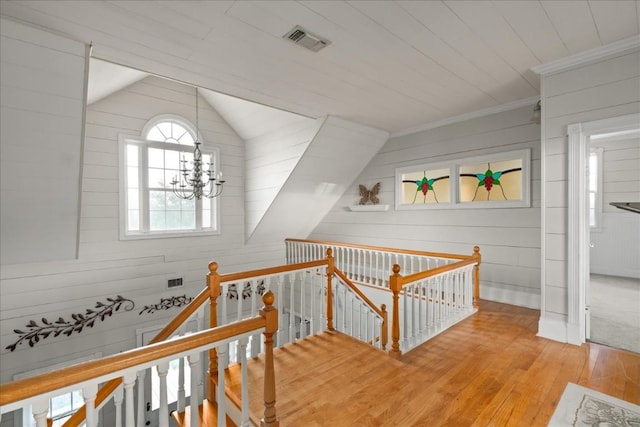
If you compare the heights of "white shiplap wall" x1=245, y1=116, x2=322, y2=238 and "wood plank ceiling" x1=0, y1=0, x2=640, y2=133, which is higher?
"wood plank ceiling" x1=0, y1=0, x2=640, y2=133

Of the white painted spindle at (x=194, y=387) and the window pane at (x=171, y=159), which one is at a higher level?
the window pane at (x=171, y=159)

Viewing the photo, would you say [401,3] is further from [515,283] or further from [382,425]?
[515,283]

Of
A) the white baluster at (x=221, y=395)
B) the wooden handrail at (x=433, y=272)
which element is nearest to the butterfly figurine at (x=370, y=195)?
the wooden handrail at (x=433, y=272)

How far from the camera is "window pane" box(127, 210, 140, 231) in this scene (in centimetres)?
500

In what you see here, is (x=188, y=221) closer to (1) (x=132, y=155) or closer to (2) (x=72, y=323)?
(1) (x=132, y=155)

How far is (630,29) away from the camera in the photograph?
2.45m

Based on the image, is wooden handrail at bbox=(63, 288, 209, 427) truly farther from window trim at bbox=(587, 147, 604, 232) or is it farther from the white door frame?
window trim at bbox=(587, 147, 604, 232)

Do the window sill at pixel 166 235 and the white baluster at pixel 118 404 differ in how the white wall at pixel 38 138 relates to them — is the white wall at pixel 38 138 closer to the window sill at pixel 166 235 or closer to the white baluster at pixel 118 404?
the window sill at pixel 166 235

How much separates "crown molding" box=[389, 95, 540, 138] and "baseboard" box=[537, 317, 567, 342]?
8.93ft

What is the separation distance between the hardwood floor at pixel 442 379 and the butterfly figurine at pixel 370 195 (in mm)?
3015

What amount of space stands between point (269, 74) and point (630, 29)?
314cm

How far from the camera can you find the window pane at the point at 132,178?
5.00 metres

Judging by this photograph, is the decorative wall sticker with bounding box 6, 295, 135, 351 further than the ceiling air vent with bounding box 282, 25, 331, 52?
Yes

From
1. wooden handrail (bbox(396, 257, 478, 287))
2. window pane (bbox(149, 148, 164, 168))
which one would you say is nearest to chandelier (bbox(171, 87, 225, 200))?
window pane (bbox(149, 148, 164, 168))
